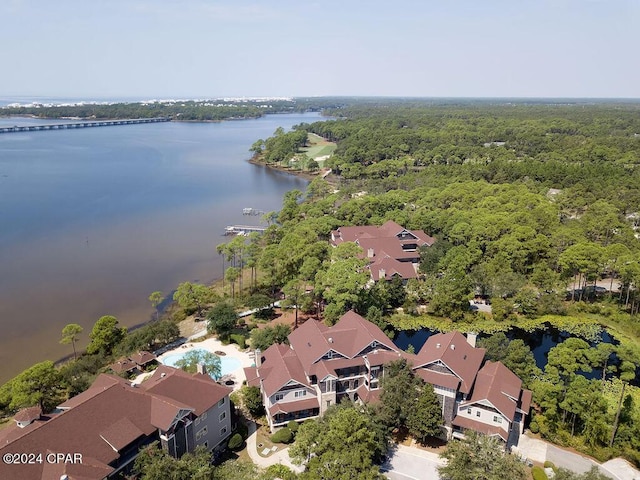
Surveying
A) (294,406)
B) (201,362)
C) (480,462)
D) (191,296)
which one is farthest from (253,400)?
(191,296)

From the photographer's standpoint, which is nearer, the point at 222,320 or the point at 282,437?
the point at 282,437

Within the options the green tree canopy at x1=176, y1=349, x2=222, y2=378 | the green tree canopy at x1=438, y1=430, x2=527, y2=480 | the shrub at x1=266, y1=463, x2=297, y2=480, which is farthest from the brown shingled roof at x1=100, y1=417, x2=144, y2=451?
the green tree canopy at x1=438, y1=430, x2=527, y2=480

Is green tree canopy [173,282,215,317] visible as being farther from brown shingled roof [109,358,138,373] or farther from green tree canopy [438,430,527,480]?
green tree canopy [438,430,527,480]

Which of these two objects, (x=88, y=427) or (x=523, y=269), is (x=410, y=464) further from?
(x=523, y=269)

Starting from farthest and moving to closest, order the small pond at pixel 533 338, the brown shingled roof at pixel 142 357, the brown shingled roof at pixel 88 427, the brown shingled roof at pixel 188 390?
the small pond at pixel 533 338 < the brown shingled roof at pixel 142 357 < the brown shingled roof at pixel 188 390 < the brown shingled roof at pixel 88 427

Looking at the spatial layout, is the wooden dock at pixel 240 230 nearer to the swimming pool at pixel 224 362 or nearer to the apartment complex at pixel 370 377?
the swimming pool at pixel 224 362

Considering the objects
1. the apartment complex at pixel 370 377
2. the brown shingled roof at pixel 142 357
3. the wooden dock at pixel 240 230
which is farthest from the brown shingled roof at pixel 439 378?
the wooden dock at pixel 240 230
